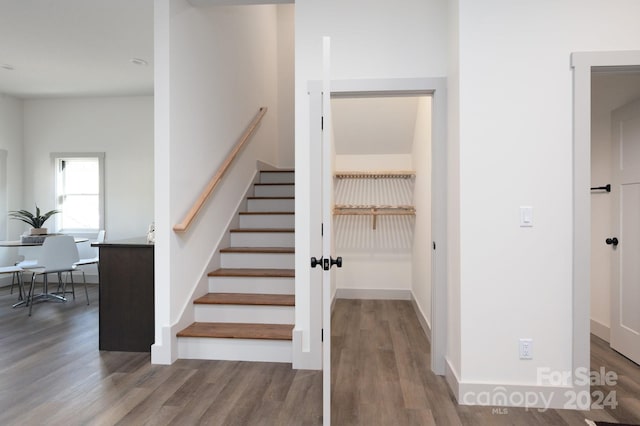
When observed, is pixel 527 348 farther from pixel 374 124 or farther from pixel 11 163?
pixel 11 163

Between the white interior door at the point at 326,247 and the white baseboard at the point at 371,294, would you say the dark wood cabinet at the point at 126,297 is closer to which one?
the white interior door at the point at 326,247

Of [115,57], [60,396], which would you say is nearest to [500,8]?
[60,396]

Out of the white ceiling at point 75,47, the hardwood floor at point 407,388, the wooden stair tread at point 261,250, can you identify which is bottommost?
the hardwood floor at point 407,388

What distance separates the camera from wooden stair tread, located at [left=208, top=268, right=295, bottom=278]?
332cm

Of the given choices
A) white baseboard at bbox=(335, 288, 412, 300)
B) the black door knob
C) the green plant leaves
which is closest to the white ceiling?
the green plant leaves

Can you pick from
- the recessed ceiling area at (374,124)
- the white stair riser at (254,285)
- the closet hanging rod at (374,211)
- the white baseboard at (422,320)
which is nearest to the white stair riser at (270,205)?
the closet hanging rod at (374,211)

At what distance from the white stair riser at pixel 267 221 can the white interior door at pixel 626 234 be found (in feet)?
9.49

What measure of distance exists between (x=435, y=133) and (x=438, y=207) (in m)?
0.53

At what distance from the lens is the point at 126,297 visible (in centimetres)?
311

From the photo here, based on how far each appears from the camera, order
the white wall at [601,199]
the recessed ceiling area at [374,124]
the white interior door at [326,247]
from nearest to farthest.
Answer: the white interior door at [326,247], the white wall at [601,199], the recessed ceiling area at [374,124]

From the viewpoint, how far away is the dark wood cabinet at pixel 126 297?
121 inches

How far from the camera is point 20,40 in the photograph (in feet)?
13.0

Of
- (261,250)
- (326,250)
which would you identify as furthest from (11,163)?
(326,250)

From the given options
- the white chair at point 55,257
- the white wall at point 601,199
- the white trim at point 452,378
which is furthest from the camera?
the white chair at point 55,257
